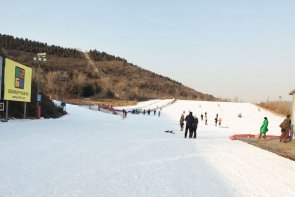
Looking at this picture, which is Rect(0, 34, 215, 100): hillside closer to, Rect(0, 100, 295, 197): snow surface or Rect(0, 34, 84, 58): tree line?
Rect(0, 34, 84, 58): tree line

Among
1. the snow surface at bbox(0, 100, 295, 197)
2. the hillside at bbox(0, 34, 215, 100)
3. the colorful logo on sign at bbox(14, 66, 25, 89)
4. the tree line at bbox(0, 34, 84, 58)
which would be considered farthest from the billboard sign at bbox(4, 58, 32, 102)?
the tree line at bbox(0, 34, 84, 58)

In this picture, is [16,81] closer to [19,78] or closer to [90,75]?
[19,78]

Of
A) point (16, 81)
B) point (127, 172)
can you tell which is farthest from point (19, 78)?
point (127, 172)

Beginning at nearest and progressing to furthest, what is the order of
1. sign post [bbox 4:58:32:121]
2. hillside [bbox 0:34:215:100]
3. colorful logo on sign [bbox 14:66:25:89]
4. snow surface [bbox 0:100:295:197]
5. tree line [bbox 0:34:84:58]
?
snow surface [bbox 0:100:295:197], sign post [bbox 4:58:32:121], colorful logo on sign [bbox 14:66:25:89], hillside [bbox 0:34:215:100], tree line [bbox 0:34:84:58]

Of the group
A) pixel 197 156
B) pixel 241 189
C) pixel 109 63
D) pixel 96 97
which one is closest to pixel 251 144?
pixel 197 156

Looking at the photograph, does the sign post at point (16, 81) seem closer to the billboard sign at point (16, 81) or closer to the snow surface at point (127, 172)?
the billboard sign at point (16, 81)

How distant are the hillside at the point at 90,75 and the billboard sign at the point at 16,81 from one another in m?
69.4

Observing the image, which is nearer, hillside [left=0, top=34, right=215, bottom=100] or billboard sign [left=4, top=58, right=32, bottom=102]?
billboard sign [left=4, top=58, right=32, bottom=102]

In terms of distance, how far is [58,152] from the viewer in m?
13.4

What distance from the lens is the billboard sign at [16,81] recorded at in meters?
25.5

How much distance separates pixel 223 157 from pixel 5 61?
1506 centimetres

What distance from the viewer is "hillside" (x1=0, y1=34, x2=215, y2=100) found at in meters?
108

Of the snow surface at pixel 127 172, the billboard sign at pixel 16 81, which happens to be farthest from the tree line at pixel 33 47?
the snow surface at pixel 127 172

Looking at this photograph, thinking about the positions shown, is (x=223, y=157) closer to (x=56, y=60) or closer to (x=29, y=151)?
(x=29, y=151)
